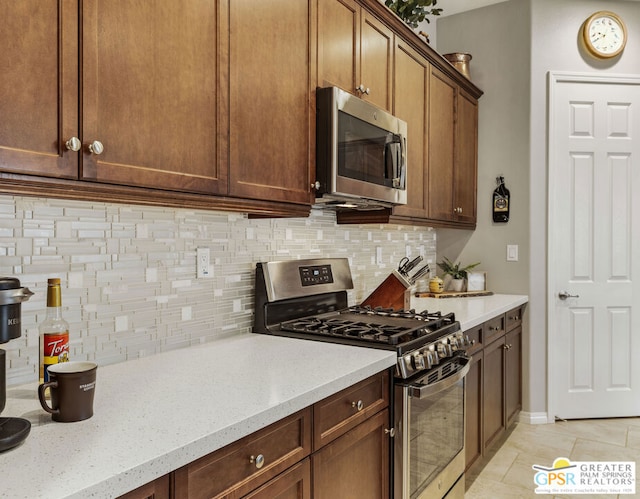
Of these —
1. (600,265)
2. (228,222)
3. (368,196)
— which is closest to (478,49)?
(600,265)

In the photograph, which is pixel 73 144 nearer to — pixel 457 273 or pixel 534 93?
pixel 457 273

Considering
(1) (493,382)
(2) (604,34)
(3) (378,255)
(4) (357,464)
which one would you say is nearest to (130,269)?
(4) (357,464)

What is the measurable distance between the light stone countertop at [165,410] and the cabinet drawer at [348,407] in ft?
0.15

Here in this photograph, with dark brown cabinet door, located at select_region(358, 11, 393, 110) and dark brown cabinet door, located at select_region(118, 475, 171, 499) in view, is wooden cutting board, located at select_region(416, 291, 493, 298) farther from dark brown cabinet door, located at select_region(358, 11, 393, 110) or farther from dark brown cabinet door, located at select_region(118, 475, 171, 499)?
dark brown cabinet door, located at select_region(118, 475, 171, 499)

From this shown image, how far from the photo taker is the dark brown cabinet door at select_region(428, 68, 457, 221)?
9.56ft

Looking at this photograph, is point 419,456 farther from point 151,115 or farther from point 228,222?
point 151,115

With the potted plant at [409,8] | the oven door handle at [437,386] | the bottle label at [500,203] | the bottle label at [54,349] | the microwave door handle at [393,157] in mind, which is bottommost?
the oven door handle at [437,386]

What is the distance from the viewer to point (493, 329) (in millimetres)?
2803

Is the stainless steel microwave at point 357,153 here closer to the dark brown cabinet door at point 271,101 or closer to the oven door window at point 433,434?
the dark brown cabinet door at point 271,101

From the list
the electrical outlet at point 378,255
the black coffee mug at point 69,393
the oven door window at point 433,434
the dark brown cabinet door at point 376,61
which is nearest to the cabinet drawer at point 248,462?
the black coffee mug at point 69,393

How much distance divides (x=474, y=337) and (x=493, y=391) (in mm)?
507

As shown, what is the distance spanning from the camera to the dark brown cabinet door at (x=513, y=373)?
307 cm

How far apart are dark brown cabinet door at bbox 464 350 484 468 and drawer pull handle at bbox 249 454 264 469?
1478 mm

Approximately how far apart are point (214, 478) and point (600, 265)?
3.22 meters
